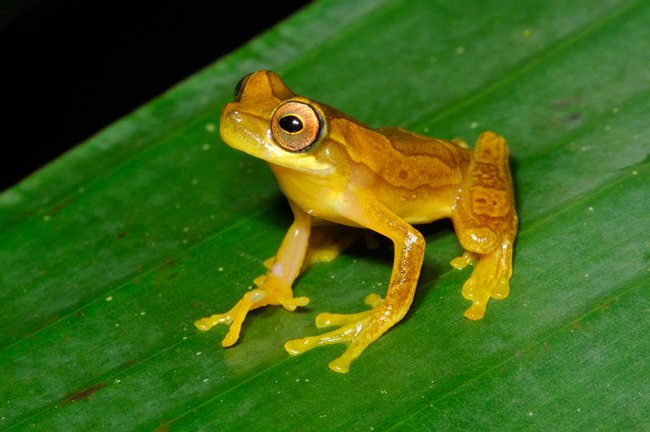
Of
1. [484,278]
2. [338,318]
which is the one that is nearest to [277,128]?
[338,318]

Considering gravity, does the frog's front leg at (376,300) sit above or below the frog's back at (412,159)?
below

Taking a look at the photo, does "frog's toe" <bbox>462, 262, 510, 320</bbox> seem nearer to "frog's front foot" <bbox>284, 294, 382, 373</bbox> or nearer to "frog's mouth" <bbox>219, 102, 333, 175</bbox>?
"frog's front foot" <bbox>284, 294, 382, 373</bbox>

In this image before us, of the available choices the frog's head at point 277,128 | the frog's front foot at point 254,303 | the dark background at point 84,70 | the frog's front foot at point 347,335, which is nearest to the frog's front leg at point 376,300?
the frog's front foot at point 347,335

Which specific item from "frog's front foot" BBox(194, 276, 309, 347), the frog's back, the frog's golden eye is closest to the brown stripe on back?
the frog's back

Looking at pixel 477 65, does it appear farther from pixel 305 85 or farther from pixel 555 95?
pixel 305 85

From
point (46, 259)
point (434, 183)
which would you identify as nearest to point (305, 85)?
point (434, 183)

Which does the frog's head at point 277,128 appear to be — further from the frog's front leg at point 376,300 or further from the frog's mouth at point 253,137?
the frog's front leg at point 376,300
